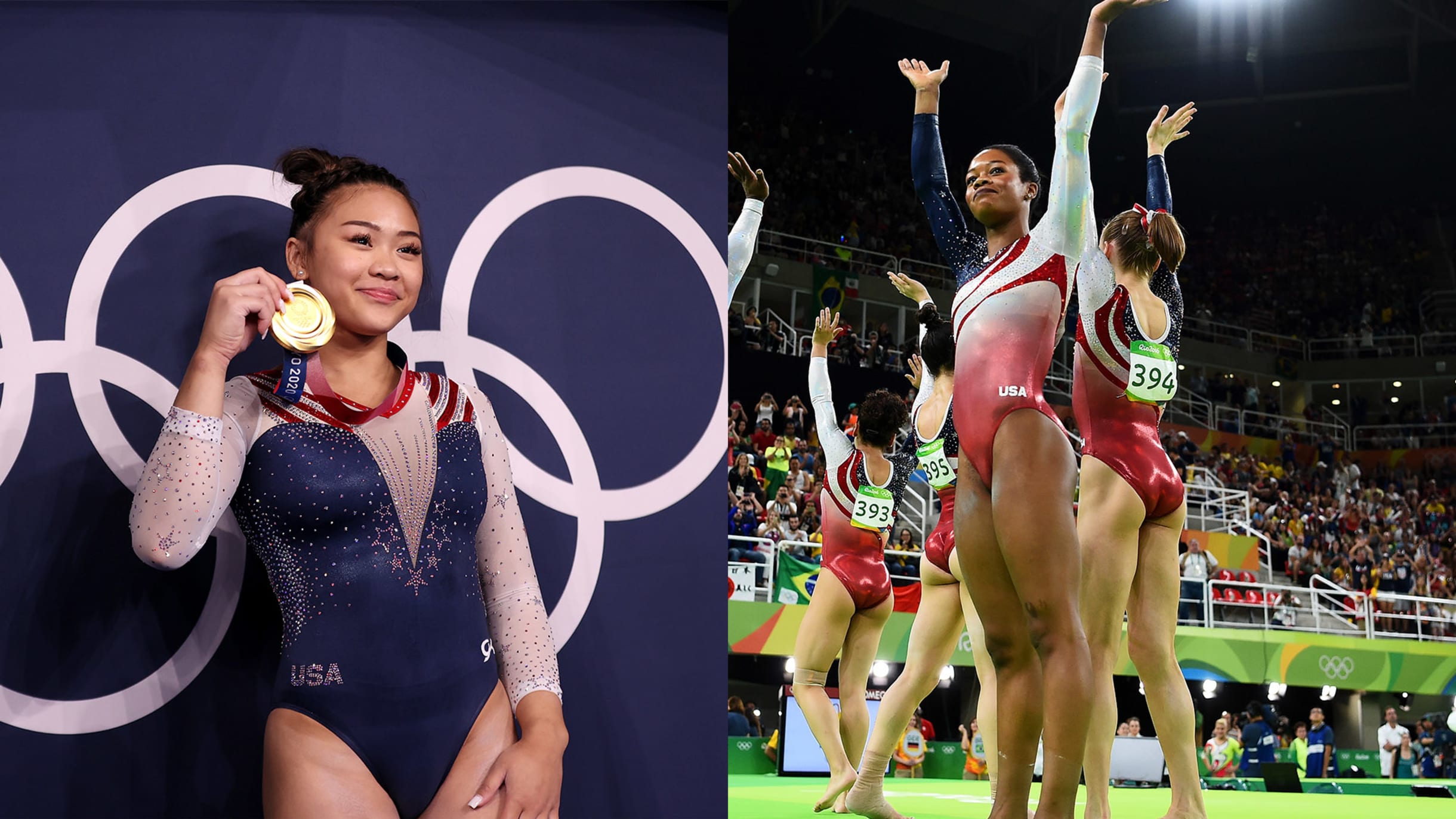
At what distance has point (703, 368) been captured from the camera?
8.98 ft

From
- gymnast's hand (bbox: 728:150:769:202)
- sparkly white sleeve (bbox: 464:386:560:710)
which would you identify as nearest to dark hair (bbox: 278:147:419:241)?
sparkly white sleeve (bbox: 464:386:560:710)

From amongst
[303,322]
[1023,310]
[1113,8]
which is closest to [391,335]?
[303,322]

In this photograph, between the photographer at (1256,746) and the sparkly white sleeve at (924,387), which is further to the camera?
the photographer at (1256,746)

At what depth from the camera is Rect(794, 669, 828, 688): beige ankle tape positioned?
6.46 meters

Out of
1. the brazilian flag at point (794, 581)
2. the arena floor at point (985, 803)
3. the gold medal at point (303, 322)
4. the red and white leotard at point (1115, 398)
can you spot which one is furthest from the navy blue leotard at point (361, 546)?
the brazilian flag at point (794, 581)

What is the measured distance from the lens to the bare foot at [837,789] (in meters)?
6.26

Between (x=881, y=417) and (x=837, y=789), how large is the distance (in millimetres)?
2054

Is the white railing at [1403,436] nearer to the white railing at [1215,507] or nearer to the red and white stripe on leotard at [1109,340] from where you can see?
the white railing at [1215,507]

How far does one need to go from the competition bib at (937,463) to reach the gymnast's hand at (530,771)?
4.23 metres

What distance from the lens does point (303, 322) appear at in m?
2.02

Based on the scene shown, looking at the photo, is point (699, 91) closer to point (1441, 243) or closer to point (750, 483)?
point (750, 483)

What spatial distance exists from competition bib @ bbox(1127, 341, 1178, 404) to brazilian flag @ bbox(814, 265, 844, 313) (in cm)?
1691

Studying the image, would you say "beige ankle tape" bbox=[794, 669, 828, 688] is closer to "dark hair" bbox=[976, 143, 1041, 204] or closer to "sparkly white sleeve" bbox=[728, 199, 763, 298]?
"sparkly white sleeve" bbox=[728, 199, 763, 298]

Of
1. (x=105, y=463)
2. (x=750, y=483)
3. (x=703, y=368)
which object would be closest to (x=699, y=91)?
(x=703, y=368)
